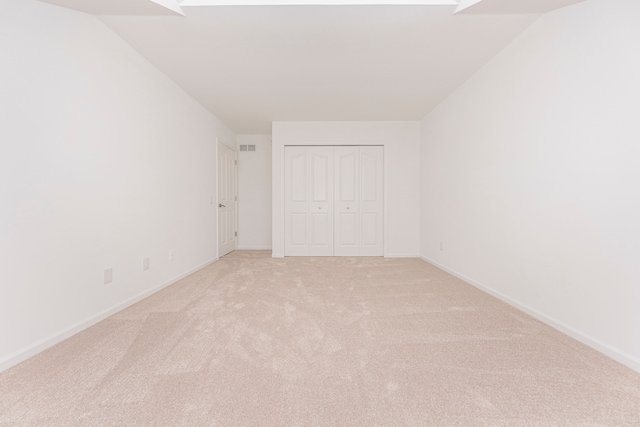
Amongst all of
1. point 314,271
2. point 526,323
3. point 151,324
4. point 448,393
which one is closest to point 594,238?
point 526,323

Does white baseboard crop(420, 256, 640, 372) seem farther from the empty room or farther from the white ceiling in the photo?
the white ceiling

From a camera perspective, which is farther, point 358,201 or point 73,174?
point 358,201

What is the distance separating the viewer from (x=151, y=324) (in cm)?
215

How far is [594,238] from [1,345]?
3.68 metres

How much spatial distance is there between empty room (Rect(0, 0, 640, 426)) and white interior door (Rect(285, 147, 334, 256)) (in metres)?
1.35

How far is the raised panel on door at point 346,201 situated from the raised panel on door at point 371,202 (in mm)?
108

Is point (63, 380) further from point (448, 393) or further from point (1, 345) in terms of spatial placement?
point (448, 393)

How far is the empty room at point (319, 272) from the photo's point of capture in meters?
1.37

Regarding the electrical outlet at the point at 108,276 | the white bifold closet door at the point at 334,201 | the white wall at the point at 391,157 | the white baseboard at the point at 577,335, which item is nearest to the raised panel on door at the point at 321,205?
the white bifold closet door at the point at 334,201

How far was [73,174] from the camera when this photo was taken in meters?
2.01

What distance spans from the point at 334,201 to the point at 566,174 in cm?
347

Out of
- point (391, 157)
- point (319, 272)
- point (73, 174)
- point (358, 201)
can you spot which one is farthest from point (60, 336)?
point (391, 157)

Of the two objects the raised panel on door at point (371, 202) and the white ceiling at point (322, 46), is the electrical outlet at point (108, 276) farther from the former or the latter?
the raised panel on door at point (371, 202)

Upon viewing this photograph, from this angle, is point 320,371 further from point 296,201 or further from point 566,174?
point 296,201
